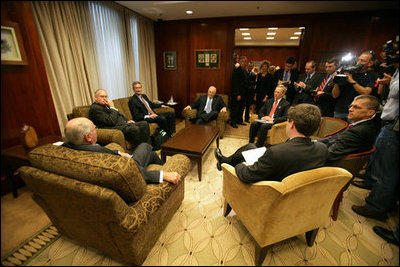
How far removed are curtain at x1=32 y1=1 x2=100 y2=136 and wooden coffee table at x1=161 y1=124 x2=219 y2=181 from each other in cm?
A: 139

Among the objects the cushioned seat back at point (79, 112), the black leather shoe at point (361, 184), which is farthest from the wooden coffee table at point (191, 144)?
the black leather shoe at point (361, 184)

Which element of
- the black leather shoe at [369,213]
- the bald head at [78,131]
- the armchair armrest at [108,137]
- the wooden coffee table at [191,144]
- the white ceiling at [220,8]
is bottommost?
the black leather shoe at [369,213]

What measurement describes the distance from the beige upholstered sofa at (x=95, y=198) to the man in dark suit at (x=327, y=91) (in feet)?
9.06

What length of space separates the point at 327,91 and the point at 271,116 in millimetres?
841

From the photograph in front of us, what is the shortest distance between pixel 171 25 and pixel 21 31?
412 centimetres

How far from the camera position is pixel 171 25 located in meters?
4.11

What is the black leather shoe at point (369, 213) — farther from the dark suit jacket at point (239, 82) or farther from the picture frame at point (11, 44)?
the dark suit jacket at point (239, 82)

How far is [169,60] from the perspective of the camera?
4395mm

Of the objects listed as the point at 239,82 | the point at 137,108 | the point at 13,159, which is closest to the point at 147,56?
the point at 137,108

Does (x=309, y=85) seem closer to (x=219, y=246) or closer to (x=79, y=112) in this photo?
(x=219, y=246)

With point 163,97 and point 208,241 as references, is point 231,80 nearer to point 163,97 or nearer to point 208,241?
point 163,97

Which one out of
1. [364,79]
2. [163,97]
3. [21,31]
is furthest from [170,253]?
[163,97]

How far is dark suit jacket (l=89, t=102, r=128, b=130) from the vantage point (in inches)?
91.8

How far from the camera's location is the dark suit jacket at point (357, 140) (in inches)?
52.4
